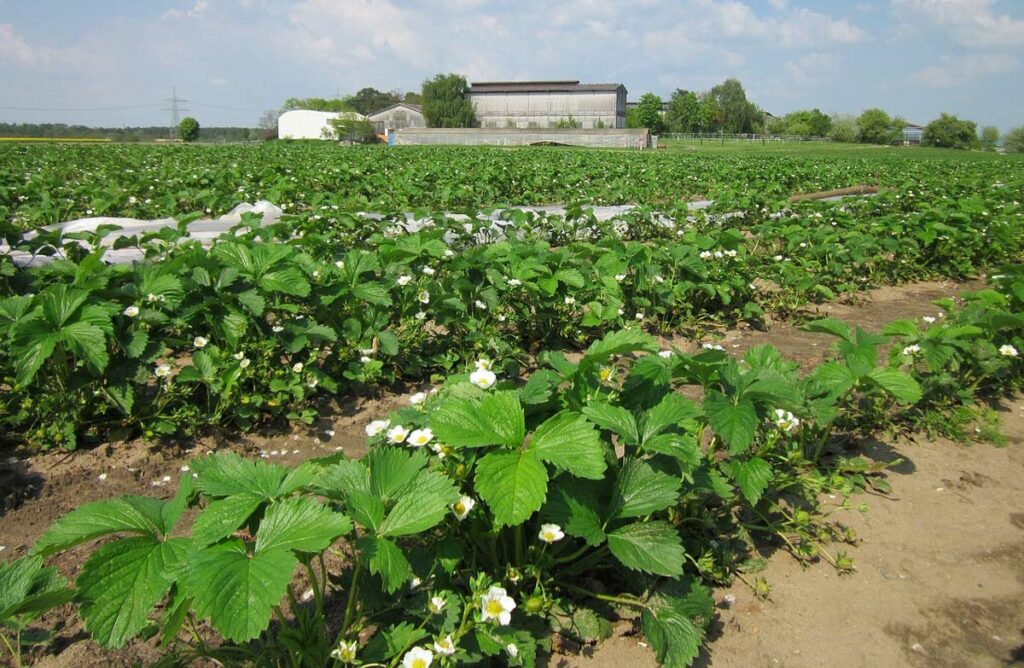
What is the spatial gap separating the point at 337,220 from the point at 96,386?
2818 mm

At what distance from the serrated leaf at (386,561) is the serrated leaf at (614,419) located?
2.10 ft

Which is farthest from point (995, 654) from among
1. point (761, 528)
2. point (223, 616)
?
point (223, 616)

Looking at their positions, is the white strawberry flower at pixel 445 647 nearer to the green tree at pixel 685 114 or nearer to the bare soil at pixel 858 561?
the bare soil at pixel 858 561

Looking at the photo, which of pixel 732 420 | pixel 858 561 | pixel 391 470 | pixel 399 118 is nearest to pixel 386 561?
pixel 391 470

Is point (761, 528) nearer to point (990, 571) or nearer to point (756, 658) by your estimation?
point (756, 658)

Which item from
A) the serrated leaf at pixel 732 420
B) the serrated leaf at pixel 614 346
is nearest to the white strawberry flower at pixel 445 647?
the serrated leaf at pixel 614 346

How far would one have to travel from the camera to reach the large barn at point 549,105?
70.6 metres

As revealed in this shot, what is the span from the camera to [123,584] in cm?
119

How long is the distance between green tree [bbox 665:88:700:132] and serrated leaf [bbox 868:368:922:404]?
8425cm

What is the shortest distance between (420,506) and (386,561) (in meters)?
0.15

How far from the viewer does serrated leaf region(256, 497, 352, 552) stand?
1200 mm

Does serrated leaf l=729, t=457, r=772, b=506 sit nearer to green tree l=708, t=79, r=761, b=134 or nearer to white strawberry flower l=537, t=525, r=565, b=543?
white strawberry flower l=537, t=525, r=565, b=543

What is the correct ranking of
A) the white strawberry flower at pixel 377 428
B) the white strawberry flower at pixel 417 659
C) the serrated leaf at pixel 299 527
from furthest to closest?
the white strawberry flower at pixel 377 428
the white strawberry flower at pixel 417 659
the serrated leaf at pixel 299 527

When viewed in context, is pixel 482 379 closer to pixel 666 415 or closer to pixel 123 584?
pixel 666 415
